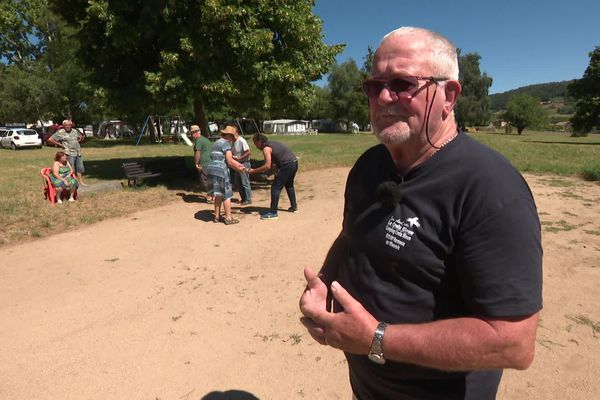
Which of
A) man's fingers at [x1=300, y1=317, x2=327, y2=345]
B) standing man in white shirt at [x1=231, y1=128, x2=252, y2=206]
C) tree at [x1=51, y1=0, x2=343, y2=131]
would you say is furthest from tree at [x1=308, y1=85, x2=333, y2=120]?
man's fingers at [x1=300, y1=317, x2=327, y2=345]

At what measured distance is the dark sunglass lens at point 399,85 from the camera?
144cm

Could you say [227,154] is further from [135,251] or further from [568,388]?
[568,388]

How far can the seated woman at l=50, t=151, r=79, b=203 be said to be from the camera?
9.02 metres

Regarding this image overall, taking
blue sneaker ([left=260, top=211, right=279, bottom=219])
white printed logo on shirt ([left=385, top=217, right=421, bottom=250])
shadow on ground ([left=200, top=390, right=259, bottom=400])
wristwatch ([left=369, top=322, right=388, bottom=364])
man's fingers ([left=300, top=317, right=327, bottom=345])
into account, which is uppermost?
white printed logo on shirt ([left=385, top=217, right=421, bottom=250])

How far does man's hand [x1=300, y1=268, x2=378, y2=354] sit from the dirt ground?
1.89 metres

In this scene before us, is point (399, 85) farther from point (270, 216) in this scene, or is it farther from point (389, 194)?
point (270, 216)

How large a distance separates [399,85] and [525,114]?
9404cm

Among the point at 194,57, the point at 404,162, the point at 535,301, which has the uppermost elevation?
the point at 194,57

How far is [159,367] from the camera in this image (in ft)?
11.3

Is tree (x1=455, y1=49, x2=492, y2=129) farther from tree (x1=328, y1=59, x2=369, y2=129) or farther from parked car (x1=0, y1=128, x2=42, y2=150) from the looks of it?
parked car (x1=0, y1=128, x2=42, y2=150)

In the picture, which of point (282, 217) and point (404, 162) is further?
point (282, 217)

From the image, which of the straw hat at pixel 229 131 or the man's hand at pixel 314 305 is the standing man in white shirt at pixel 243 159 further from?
the man's hand at pixel 314 305

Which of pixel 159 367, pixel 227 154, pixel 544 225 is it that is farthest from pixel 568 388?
pixel 227 154

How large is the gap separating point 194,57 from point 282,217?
16.8 ft
